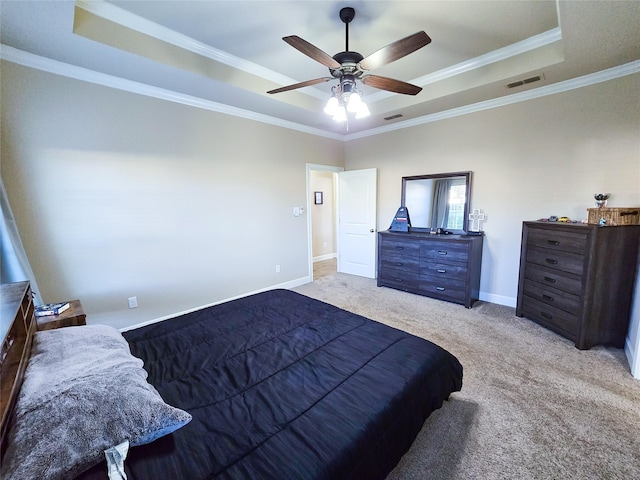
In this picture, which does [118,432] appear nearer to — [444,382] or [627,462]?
[444,382]

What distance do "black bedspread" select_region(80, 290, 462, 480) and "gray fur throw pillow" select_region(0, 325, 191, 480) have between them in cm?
9

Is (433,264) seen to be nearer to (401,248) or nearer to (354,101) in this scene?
(401,248)

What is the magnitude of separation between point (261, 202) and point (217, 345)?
2.62m

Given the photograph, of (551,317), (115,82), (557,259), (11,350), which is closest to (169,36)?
(115,82)

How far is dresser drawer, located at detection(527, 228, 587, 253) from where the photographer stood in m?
2.41

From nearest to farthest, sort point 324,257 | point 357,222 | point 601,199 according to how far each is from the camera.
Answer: point 601,199
point 357,222
point 324,257

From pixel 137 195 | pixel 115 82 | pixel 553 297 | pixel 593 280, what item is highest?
pixel 115 82

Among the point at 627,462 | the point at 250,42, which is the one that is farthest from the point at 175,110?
the point at 627,462

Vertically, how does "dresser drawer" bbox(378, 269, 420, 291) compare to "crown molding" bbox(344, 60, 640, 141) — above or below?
below

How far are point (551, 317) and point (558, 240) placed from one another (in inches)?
31.8

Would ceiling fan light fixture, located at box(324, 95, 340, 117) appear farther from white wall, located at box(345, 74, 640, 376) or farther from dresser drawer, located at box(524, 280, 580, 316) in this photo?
dresser drawer, located at box(524, 280, 580, 316)

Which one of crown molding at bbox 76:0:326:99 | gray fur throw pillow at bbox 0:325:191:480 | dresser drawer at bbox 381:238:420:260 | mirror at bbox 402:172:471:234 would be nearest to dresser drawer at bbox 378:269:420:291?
dresser drawer at bbox 381:238:420:260

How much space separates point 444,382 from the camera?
1504mm

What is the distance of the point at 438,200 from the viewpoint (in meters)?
3.94
